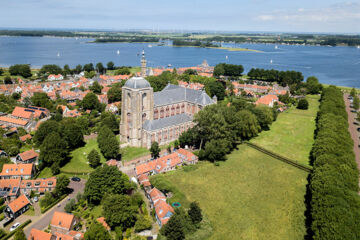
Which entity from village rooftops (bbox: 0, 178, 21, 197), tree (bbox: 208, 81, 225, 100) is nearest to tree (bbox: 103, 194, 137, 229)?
village rooftops (bbox: 0, 178, 21, 197)

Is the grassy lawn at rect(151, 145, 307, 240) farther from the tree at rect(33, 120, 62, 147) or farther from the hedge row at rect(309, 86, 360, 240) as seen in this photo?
the tree at rect(33, 120, 62, 147)

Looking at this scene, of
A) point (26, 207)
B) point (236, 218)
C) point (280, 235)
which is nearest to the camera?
point (280, 235)

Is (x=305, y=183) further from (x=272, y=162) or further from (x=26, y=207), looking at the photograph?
(x=26, y=207)

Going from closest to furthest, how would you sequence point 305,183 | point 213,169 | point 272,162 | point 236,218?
point 236,218 → point 305,183 → point 213,169 → point 272,162

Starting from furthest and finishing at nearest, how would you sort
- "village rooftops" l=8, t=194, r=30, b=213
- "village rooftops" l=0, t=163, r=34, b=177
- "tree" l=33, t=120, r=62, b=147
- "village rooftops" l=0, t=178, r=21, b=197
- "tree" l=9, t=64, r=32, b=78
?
1. "tree" l=9, t=64, r=32, b=78
2. "tree" l=33, t=120, r=62, b=147
3. "village rooftops" l=0, t=163, r=34, b=177
4. "village rooftops" l=0, t=178, r=21, b=197
5. "village rooftops" l=8, t=194, r=30, b=213

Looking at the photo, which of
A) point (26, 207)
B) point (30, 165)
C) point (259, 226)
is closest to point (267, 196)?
point (259, 226)

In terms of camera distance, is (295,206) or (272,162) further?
(272,162)

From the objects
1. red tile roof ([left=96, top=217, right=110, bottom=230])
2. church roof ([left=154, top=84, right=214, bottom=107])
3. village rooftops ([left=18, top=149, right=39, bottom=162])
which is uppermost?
church roof ([left=154, top=84, right=214, bottom=107])
